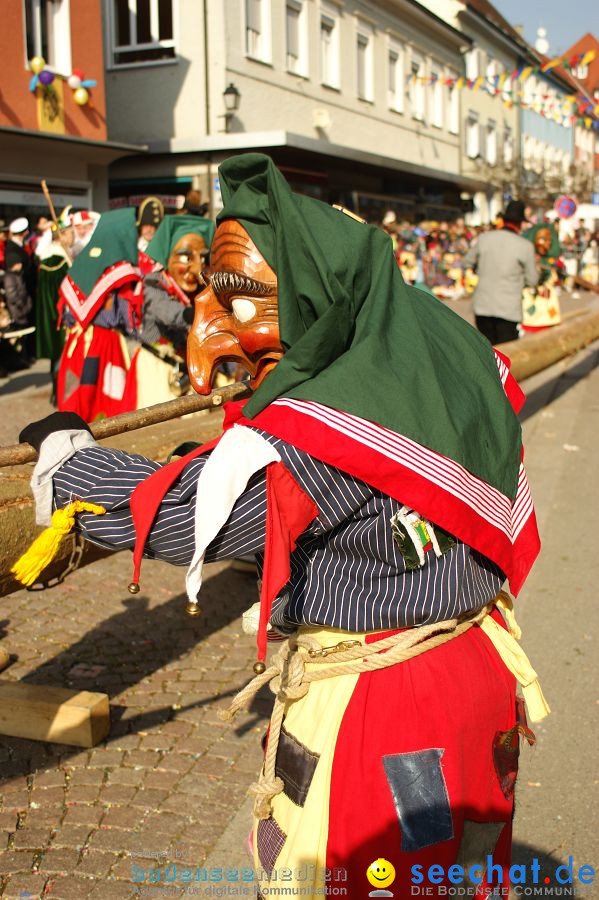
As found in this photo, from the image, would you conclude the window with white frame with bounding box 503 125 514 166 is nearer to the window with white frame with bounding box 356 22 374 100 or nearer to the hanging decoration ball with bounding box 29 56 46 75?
the window with white frame with bounding box 356 22 374 100

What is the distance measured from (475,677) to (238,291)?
873 mm

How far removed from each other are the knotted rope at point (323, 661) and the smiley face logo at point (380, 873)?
0.79 ft

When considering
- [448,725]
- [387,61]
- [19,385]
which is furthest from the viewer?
[387,61]

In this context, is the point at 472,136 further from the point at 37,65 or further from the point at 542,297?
the point at 542,297

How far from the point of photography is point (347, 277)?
5.68 feet

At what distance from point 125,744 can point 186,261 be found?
3.83m

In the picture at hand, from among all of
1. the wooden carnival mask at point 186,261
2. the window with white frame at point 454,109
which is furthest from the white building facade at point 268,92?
the wooden carnival mask at point 186,261

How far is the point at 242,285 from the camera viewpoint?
187cm

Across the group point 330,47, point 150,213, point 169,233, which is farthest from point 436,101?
point 169,233

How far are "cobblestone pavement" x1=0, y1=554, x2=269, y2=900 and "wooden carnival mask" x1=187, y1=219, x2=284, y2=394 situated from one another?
1.68m

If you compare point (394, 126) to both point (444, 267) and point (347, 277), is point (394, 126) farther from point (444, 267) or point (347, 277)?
point (347, 277)

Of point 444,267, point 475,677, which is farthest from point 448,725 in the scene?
point 444,267

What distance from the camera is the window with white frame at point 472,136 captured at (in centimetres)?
3475

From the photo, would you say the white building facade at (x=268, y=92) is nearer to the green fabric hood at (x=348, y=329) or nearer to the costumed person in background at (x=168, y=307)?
the costumed person in background at (x=168, y=307)
